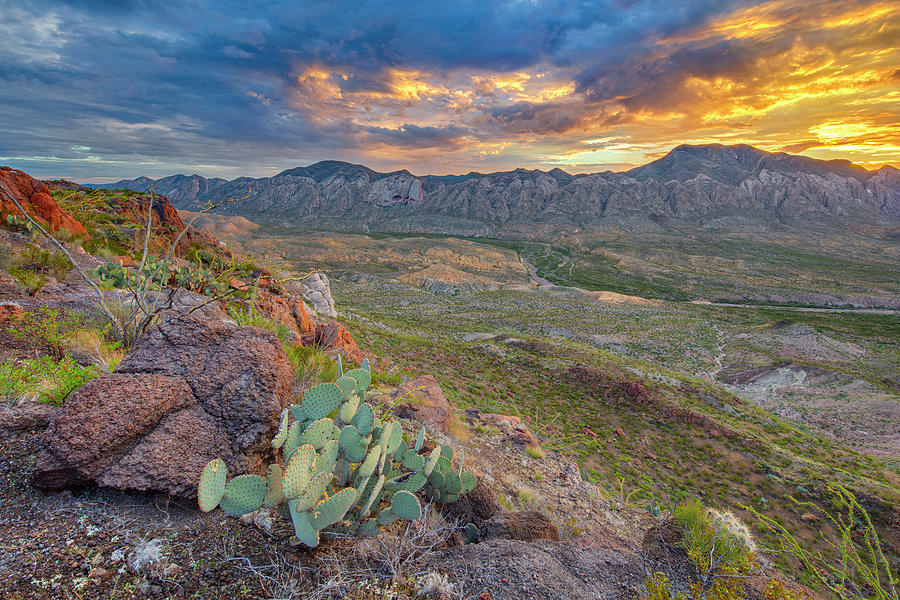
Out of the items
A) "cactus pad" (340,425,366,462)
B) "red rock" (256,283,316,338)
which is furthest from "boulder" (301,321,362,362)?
"cactus pad" (340,425,366,462)

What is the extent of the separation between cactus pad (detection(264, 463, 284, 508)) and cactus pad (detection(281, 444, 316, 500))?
82 mm

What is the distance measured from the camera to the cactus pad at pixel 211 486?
2.13 meters

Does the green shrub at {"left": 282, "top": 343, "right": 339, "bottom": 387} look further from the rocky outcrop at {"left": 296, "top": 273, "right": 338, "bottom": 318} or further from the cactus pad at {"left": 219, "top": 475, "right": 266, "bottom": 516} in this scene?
the rocky outcrop at {"left": 296, "top": 273, "right": 338, "bottom": 318}

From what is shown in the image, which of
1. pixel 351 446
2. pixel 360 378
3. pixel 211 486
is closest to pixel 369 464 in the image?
pixel 351 446

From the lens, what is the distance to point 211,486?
2.23 m

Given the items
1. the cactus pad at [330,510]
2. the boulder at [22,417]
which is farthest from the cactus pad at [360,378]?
the boulder at [22,417]

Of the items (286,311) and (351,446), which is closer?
(351,446)

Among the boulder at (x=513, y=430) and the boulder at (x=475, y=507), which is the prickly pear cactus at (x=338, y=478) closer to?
the boulder at (x=475, y=507)

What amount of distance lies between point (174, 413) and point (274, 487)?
→ 3.98 feet

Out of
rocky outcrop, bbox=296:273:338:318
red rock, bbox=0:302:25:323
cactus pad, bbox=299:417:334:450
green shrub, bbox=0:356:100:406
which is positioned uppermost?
red rock, bbox=0:302:25:323

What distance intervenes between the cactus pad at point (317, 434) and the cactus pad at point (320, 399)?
343 millimetres

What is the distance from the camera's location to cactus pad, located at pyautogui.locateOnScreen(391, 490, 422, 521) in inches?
107

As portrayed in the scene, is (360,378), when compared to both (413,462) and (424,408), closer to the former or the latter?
(413,462)

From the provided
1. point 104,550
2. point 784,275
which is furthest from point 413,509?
point 784,275
